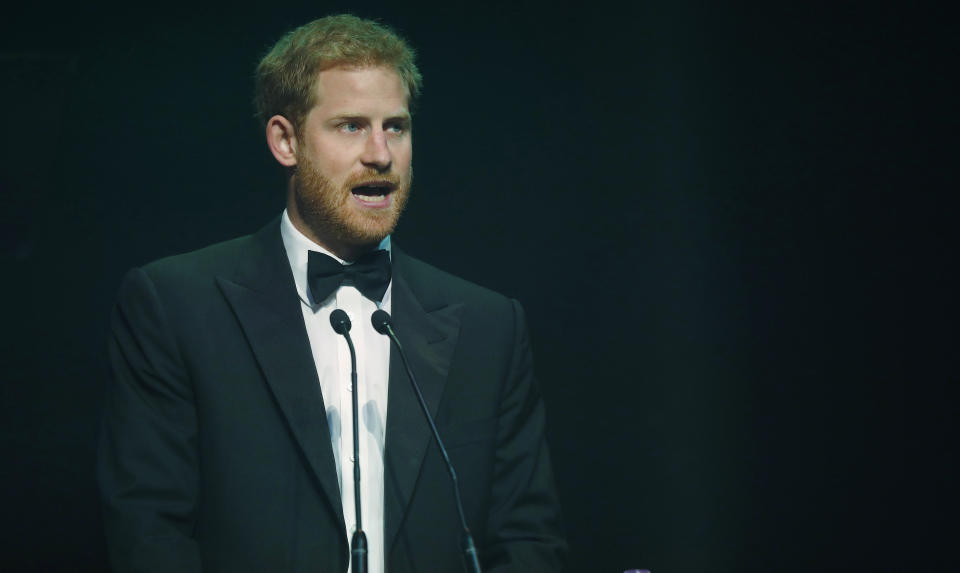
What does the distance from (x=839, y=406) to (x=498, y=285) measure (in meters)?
0.91

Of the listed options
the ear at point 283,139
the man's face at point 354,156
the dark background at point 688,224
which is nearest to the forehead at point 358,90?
the man's face at point 354,156

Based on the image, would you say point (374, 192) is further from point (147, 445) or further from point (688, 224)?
point (688, 224)

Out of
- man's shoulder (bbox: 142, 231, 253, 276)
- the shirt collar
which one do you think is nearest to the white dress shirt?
the shirt collar

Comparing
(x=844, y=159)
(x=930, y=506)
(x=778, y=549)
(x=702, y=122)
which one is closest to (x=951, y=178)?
(x=844, y=159)

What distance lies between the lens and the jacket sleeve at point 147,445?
1.74 m

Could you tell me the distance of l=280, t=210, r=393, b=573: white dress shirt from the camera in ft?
6.31

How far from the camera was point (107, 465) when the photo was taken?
5.99ft

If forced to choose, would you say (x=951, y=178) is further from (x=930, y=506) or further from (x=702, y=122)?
(x=930, y=506)

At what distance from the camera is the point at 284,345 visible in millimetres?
1941

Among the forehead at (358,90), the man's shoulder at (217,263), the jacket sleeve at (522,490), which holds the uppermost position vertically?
the forehead at (358,90)

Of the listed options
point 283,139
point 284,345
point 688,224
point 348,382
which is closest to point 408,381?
point 348,382

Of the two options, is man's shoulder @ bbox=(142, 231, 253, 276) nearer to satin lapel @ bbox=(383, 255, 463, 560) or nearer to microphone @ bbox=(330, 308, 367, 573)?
satin lapel @ bbox=(383, 255, 463, 560)

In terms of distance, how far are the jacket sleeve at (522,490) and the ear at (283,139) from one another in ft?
1.99

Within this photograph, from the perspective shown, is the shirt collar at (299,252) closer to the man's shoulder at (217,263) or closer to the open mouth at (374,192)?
the man's shoulder at (217,263)
